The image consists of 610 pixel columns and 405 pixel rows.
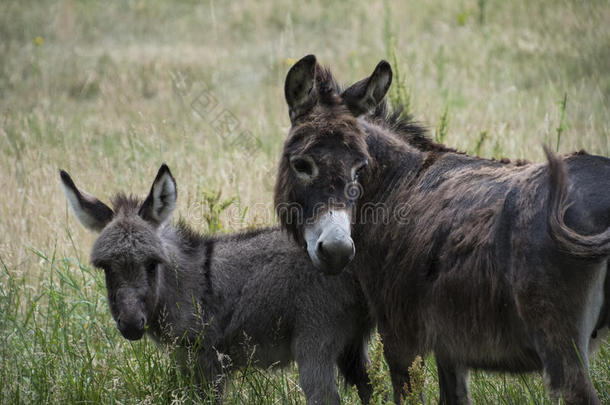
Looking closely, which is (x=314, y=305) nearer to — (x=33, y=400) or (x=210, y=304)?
(x=210, y=304)

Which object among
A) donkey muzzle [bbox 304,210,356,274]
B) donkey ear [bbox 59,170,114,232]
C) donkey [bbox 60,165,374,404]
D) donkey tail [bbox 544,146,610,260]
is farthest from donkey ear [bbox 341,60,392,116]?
donkey ear [bbox 59,170,114,232]

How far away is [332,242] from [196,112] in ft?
24.1

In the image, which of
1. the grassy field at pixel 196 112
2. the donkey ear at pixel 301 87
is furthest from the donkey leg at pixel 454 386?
the donkey ear at pixel 301 87

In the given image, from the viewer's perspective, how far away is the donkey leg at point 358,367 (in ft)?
15.0

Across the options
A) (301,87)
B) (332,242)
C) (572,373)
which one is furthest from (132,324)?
(572,373)

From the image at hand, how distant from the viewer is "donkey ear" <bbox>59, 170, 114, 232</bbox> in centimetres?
429

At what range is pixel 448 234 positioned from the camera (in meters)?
3.41

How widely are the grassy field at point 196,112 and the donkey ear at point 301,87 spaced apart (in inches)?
52.3

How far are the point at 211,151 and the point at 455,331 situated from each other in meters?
5.62

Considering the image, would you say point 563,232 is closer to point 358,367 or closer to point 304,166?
point 304,166

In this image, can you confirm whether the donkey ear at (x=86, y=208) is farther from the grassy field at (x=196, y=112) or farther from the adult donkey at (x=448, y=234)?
the adult donkey at (x=448, y=234)

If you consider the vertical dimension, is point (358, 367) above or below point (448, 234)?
below

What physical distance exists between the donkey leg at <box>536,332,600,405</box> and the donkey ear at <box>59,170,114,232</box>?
2811 millimetres

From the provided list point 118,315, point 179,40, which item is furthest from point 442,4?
point 118,315
